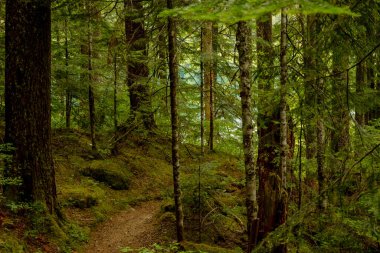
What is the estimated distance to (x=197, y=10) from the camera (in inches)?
102

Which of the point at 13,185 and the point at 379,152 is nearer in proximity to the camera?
the point at 379,152

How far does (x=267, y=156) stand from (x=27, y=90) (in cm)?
545

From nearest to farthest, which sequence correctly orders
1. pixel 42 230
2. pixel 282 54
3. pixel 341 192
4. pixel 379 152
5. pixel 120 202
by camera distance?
pixel 341 192 < pixel 379 152 < pixel 282 54 < pixel 42 230 < pixel 120 202

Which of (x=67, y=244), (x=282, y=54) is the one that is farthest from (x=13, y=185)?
(x=282, y=54)

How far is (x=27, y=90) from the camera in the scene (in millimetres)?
7988

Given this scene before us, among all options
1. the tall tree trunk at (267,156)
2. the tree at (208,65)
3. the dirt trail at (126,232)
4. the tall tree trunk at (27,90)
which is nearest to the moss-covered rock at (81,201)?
the dirt trail at (126,232)

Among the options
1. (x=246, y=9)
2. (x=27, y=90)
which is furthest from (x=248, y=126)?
(x=27, y=90)

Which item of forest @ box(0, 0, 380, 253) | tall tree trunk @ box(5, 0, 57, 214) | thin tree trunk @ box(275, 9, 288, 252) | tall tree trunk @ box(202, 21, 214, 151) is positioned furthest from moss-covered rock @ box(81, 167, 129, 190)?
thin tree trunk @ box(275, 9, 288, 252)

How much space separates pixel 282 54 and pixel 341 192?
3.94 meters

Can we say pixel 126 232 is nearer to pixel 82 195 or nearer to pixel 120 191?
pixel 82 195

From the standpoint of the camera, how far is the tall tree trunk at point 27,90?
7.88 meters

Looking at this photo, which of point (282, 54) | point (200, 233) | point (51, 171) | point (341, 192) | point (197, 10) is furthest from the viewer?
point (200, 233)

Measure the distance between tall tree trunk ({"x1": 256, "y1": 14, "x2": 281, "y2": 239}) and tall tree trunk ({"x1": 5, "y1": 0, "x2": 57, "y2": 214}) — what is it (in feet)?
15.5

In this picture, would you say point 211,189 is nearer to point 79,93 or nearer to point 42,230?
point 42,230
